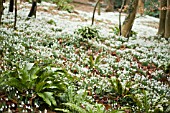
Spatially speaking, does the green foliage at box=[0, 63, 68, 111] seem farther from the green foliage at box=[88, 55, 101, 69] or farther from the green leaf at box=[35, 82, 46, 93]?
the green foliage at box=[88, 55, 101, 69]

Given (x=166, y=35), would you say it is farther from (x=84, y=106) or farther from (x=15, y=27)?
(x=84, y=106)

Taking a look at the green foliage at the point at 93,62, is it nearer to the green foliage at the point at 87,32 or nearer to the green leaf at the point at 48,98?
the green foliage at the point at 87,32

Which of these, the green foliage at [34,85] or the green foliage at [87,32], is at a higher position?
the green foliage at [87,32]

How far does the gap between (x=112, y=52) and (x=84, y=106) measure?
6176mm

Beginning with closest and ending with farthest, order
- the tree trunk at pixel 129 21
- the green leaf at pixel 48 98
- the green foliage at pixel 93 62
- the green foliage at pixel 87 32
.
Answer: the green leaf at pixel 48 98 < the green foliage at pixel 93 62 < the green foliage at pixel 87 32 < the tree trunk at pixel 129 21

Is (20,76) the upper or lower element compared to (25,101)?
upper

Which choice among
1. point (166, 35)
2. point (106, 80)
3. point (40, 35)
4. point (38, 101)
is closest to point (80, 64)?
point (106, 80)

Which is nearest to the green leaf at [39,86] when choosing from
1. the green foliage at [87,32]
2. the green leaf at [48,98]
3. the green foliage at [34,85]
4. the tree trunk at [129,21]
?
the green foliage at [34,85]

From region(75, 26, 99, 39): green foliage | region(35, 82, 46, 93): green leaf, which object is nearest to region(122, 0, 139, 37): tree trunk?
region(75, 26, 99, 39): green foliage

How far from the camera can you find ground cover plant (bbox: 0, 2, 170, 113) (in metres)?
5.77

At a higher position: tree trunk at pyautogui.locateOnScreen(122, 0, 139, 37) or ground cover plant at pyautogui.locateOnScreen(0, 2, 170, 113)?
tree trunk at pyautogui.locateOnScreen(122, 0, 139, 37)

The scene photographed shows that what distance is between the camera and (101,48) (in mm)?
12086

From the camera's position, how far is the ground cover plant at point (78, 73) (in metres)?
5.77

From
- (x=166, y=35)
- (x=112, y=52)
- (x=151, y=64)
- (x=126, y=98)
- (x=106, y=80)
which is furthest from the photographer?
(x=166, y=35)
